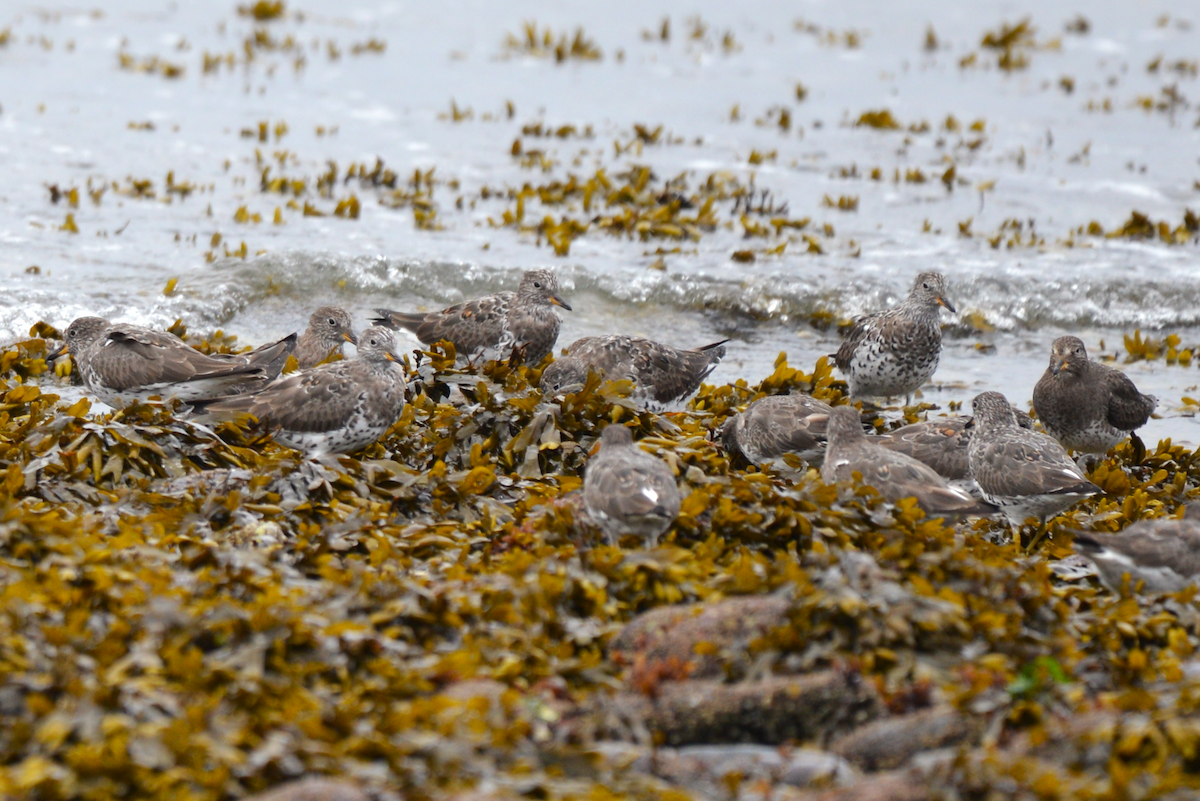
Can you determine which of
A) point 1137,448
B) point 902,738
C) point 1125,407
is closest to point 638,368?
point 1125,407

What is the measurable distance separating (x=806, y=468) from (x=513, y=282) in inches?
213

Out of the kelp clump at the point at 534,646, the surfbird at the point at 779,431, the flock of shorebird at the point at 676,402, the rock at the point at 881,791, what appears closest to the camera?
the rock at the point at 881,791

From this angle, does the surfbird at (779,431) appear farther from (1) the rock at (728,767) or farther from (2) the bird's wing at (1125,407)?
(1) the rock at (728,767)

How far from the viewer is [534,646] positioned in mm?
4957

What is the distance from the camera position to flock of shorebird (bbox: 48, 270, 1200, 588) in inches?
251

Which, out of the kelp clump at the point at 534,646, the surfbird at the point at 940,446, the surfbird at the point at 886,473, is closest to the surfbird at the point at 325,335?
the kelp clump at the point at 534,646

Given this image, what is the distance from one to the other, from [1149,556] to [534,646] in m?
3.08

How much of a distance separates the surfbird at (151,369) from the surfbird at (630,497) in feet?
9.47

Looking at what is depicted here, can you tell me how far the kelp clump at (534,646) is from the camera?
4117mm

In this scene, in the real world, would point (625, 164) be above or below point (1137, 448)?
above

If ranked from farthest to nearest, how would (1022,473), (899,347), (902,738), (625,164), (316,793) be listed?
(625,164)
(899,347)
(1022,473)
(902,738)
(316,793)

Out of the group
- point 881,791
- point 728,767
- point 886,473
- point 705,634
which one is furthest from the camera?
point 886,473

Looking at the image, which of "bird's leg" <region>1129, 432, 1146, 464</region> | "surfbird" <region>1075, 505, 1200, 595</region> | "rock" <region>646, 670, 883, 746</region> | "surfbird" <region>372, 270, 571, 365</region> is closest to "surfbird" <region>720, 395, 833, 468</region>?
"surfbird" <region>1075, 505, 1200, 595</region>

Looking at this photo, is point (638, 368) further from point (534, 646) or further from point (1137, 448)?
point (534, 646)
